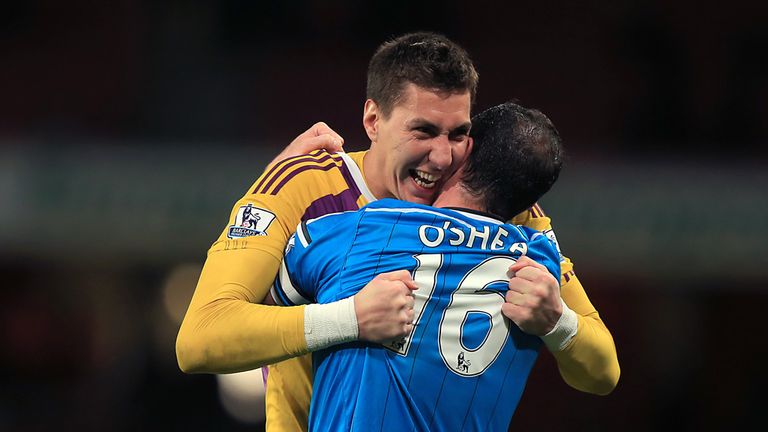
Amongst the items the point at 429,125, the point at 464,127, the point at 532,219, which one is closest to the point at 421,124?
the point at 429,125

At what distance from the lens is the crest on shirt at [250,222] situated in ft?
11.5

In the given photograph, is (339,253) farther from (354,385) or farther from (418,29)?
(418,29)

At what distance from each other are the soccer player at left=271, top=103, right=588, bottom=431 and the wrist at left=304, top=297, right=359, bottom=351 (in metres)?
0.07

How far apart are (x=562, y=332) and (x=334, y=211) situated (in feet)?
2.83

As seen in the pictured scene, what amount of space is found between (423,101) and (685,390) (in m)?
9.04

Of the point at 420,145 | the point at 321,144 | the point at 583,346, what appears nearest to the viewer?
the point at 583,346

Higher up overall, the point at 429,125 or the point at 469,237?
the point at 429,125

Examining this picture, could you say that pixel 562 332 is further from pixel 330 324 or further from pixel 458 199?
pixel 330 324

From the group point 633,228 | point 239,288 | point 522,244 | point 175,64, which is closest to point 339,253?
point 239,288

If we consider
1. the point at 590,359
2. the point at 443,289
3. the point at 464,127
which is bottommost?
the point at 590,359

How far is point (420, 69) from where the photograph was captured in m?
3.83

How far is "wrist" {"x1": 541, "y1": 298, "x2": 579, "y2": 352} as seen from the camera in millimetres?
3486

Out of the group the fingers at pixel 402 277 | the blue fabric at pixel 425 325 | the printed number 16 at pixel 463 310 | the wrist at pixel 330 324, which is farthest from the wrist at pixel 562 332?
the wrist at pixel 330 324

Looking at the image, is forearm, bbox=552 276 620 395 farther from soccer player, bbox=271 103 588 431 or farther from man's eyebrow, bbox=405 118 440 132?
man's eyebrow, bbox=405 118 440 132
